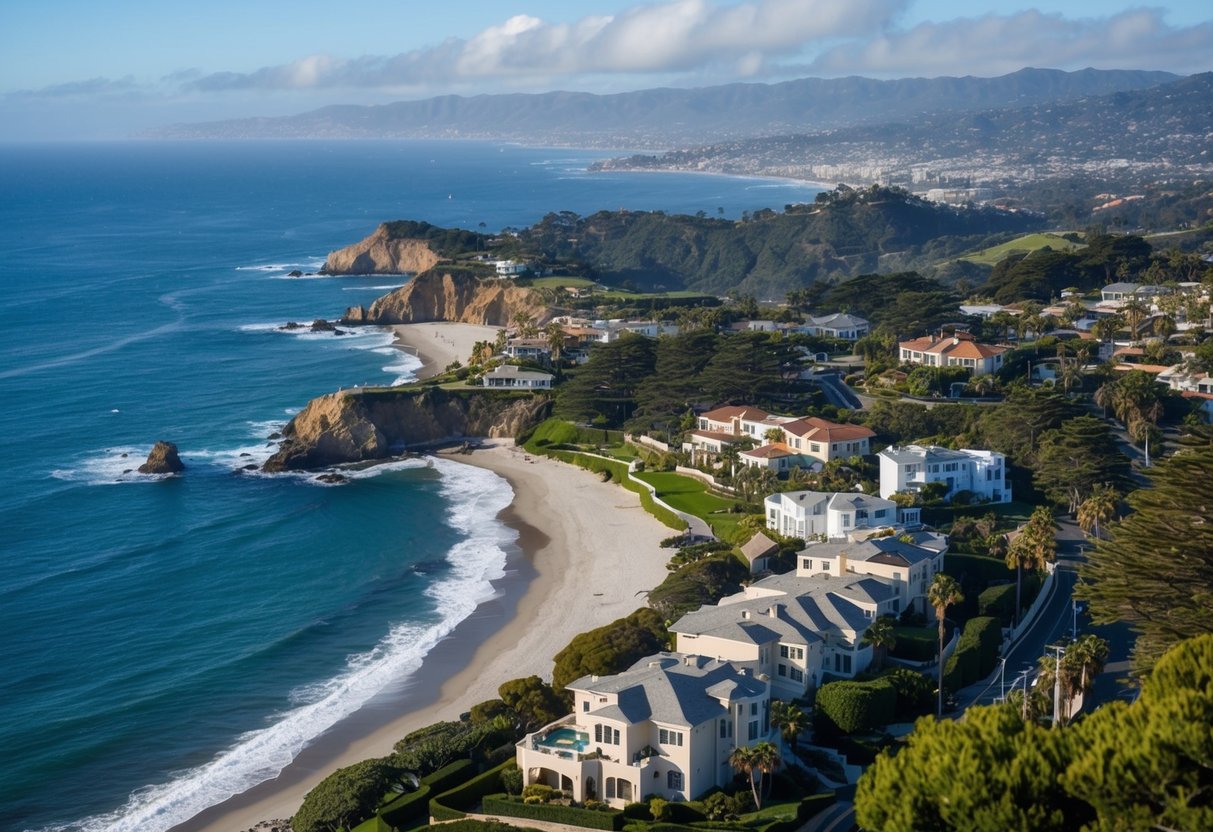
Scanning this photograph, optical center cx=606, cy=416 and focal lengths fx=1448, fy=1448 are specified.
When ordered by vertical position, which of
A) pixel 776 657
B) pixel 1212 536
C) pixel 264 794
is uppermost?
pixel 1212 536

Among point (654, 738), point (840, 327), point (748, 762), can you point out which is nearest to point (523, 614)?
point (654, 738)

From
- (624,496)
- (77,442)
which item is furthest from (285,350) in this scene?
(624,496)

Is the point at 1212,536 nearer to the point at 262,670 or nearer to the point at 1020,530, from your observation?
the point at 1020,530

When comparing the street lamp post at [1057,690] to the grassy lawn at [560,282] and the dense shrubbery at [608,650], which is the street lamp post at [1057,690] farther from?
the grassy lawn at [560,282]

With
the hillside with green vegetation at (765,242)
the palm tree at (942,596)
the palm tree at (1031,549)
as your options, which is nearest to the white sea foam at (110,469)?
the palm tree at (1031,549)

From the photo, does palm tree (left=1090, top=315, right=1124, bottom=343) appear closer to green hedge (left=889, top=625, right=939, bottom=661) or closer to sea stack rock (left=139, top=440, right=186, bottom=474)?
green hedge (left=889, top=625, right=939, bottom=661)

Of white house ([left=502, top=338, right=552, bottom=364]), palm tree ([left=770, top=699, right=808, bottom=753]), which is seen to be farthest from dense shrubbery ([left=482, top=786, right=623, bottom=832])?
white house ([left=502, top=338, right=552, bottom=364])
